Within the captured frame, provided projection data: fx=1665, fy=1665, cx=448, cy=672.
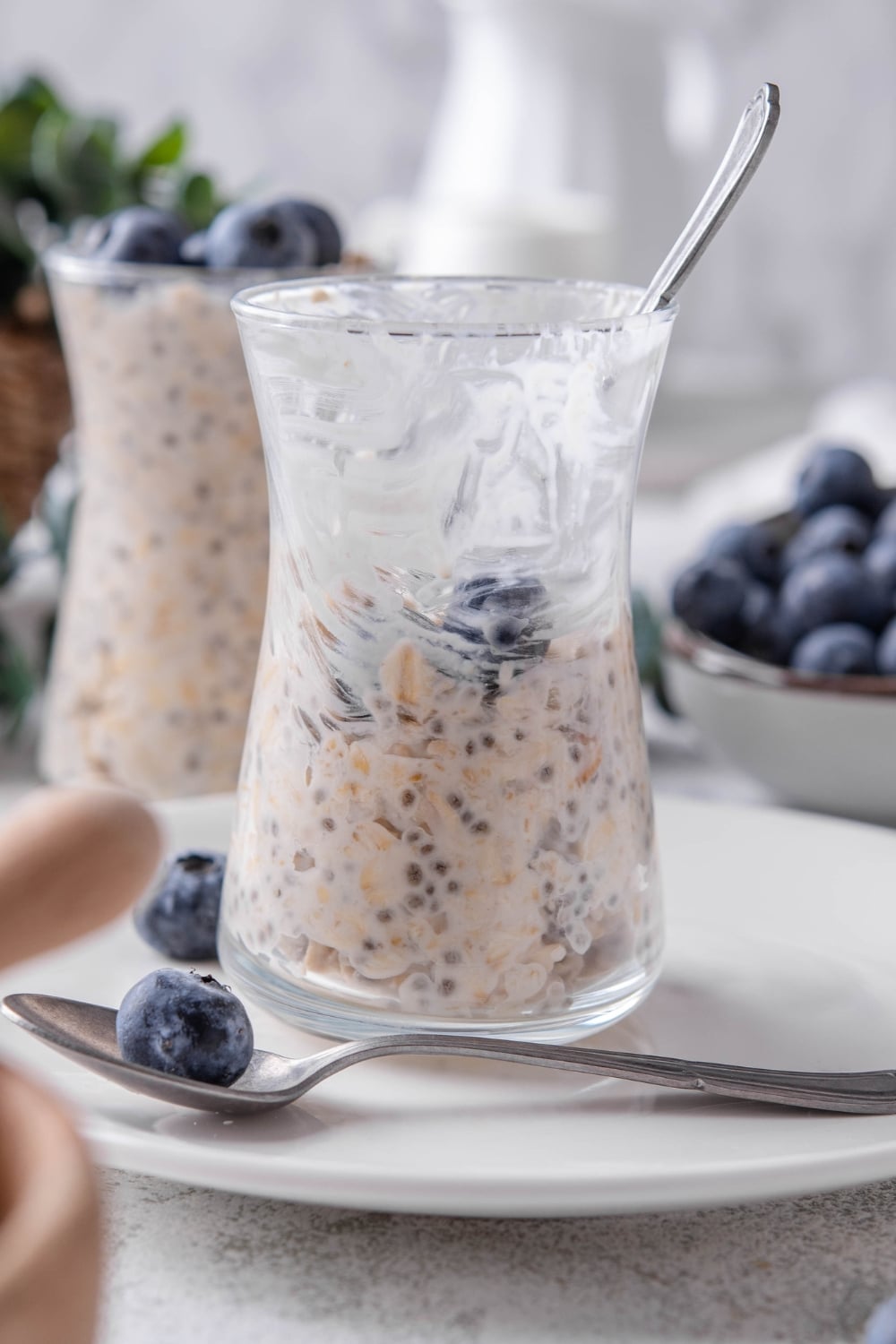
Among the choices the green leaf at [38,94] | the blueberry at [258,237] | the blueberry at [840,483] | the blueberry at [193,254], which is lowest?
the blueberry at [840,483]

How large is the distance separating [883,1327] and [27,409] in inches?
39.9

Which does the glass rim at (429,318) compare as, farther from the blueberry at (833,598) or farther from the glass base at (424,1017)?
the blueberry at (833,598)

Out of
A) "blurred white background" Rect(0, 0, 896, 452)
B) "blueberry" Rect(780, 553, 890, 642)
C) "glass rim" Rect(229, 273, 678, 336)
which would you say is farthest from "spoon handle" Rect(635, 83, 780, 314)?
"blurred white background" Rect(0, 0, 896, 452)

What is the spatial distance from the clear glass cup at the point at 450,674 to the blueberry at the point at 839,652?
42 centimetres

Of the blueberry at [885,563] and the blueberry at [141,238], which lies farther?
the blueberry at [885,563]

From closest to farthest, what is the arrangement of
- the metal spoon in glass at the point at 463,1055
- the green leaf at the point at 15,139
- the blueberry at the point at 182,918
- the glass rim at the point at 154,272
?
1. the metal spoon in glass at the point at 463,1055
2. the blueberry at the point at 182,918
3. the glass rim at the point at 154,272
4. the green leaf at the point at 15,139

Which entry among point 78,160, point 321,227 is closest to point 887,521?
point 321,227

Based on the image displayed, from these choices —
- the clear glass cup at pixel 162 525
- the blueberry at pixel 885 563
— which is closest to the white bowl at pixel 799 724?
the blueberry at pixel 885 563

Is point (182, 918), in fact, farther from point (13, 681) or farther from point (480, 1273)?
point (13, 681)

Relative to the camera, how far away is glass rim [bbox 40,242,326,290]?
94cm

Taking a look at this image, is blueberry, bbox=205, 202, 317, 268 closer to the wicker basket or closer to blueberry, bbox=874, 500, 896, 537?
the wicker basket

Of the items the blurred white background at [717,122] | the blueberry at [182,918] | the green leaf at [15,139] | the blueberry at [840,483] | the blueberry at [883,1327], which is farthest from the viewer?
the blurred white background at [717,122]

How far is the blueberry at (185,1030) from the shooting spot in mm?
564

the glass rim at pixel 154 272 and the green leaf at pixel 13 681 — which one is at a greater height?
the glass rim at pixel 154 272
